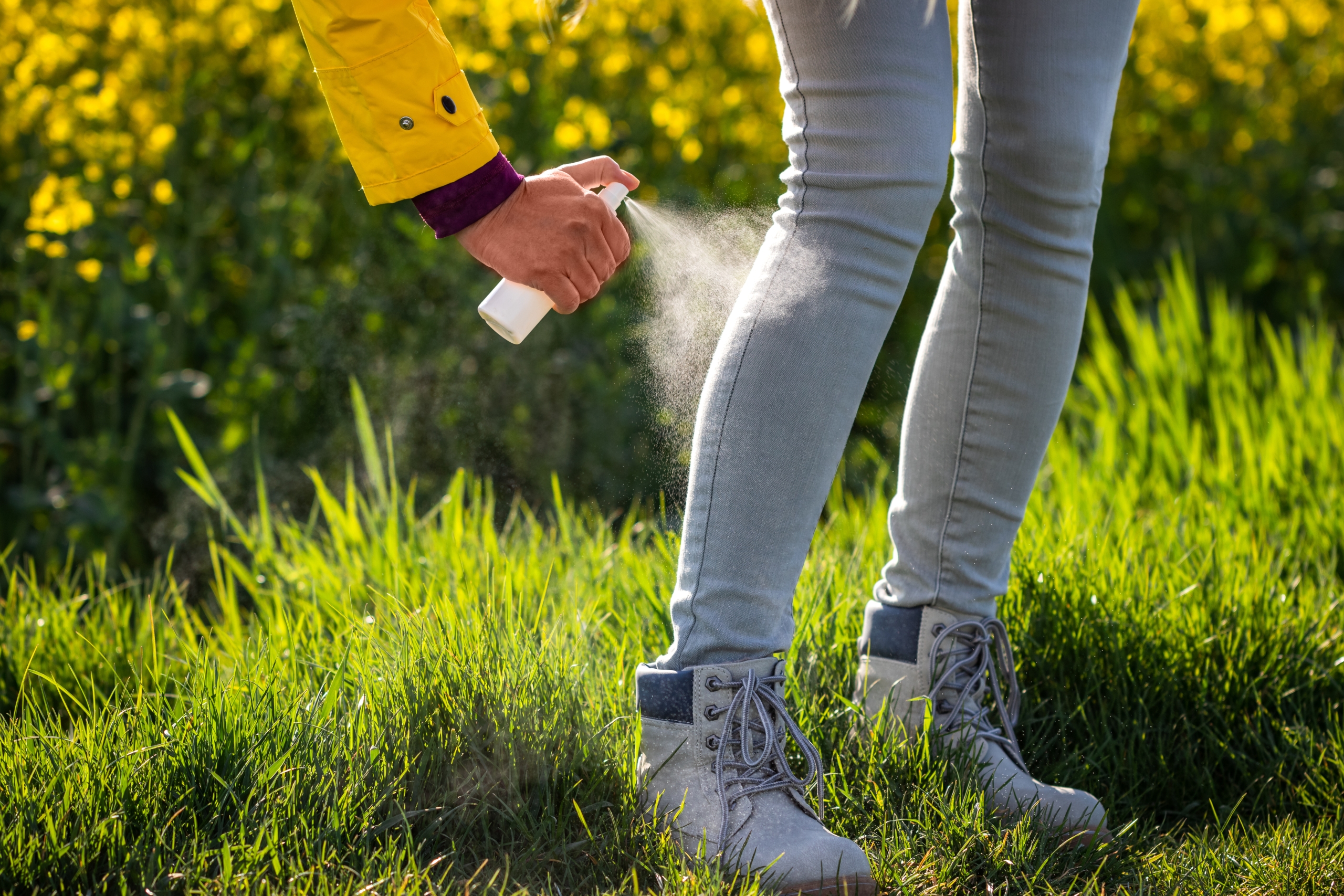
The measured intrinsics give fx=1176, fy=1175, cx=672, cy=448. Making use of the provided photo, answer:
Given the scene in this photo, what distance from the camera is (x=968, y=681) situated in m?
1.58

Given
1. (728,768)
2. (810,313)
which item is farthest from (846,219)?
(728,768)

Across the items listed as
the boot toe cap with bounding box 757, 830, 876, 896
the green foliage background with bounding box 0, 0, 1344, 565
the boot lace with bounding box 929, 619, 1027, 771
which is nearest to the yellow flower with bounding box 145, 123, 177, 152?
the green foliage background with bounding box 0, 0, 1344, 565

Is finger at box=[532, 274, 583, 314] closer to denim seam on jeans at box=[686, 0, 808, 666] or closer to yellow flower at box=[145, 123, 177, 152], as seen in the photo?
denim seam on jeans at box=[686, 0, 808, 666]

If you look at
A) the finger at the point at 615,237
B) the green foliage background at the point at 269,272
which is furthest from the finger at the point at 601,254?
the green foliage background at the point at 269,272

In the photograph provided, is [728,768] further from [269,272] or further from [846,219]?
[269,272]

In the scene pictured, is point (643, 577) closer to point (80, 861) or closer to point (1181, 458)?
point (80, 861)

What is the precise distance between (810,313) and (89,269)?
1992 mm

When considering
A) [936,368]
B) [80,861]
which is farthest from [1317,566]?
[80,861]

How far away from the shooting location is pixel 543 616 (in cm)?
179

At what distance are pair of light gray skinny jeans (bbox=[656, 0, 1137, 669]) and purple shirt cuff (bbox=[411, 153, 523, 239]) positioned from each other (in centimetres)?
30

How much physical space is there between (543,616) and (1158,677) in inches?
36.4

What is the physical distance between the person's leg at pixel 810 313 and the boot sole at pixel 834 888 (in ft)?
0.82

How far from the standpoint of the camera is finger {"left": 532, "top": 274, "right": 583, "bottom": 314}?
52.4 inches

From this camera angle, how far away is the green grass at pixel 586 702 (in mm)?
1279
